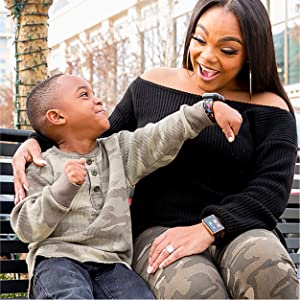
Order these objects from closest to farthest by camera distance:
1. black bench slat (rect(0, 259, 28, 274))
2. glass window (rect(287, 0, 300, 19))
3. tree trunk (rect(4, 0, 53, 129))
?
1. black bench slat (rect(0, 259, 28, 274))
2. tree trunk (rect(4, 0, 53, 129))
3. glass window (rect(287, 0, 300, 19))

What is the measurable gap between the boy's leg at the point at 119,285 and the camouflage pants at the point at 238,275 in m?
0.06

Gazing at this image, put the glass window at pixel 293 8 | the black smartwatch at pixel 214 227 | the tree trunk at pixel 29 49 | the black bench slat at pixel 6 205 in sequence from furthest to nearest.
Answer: the glass window at pixel 293 8
the tree trunk at pixel 29 49
the black bench slat at pixel 6 205
the black smartwatch at pixel 214 227

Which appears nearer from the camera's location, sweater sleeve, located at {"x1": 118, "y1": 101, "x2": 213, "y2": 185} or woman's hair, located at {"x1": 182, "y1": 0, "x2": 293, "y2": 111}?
sweater sleeve, located at {"x1": 118, "y1": 101, "x2": 213, "y2": 185}

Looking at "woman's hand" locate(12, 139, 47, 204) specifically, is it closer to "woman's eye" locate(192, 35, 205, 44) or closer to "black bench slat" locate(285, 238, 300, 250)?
"woman's eye" locate(192, 35, 205, 44)

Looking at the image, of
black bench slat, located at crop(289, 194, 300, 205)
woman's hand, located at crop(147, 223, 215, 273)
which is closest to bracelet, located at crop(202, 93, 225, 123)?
woman's hand, located at crop(147, 223, 215, 273)

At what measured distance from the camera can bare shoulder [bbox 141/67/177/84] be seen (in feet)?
9.82

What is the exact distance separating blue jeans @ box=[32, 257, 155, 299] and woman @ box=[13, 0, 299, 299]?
0.09m

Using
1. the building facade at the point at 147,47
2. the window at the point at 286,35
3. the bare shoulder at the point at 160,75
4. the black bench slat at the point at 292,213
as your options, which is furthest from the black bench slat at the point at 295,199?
the window at the point at 286,35

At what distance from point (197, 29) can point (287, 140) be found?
0.54 m

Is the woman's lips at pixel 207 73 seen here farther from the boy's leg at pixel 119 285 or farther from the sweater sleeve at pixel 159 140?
the boy's leg at pixel 119 285

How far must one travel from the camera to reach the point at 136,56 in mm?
18141

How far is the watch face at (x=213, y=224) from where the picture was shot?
2.55m

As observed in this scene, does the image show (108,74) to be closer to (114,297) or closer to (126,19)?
(126,19)

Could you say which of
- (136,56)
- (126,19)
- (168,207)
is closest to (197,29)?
(168,207)
